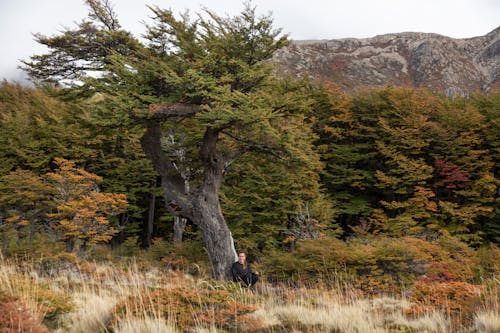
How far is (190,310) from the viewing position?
377 centimetres

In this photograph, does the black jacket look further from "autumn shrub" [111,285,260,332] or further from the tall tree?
"autumn shrub" [111,285,260,332]

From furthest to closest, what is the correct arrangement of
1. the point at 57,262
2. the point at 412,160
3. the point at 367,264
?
the point at 412,160, the point at 367,264, the point at 57,262

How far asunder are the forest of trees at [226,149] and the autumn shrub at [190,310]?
4.91 m

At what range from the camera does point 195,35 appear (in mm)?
9578

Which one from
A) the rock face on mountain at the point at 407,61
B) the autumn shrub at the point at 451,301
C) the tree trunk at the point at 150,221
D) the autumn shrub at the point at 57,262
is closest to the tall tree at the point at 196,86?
the autumn shrub at the point at 57,262

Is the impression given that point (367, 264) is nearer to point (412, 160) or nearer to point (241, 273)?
point (241, 273)

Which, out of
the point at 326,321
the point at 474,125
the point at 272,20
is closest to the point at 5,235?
the point at 272,20

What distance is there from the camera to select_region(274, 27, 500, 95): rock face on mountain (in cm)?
4844

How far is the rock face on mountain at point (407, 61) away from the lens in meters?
48.4

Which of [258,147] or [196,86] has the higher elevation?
[196,86]

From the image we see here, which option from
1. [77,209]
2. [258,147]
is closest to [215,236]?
[258,147]

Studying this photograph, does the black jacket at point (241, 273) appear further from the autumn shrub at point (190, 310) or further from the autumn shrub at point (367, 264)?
the autumn shrub at point (190, 310)

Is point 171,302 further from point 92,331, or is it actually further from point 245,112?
point 245,112

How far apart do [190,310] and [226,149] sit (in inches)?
305
